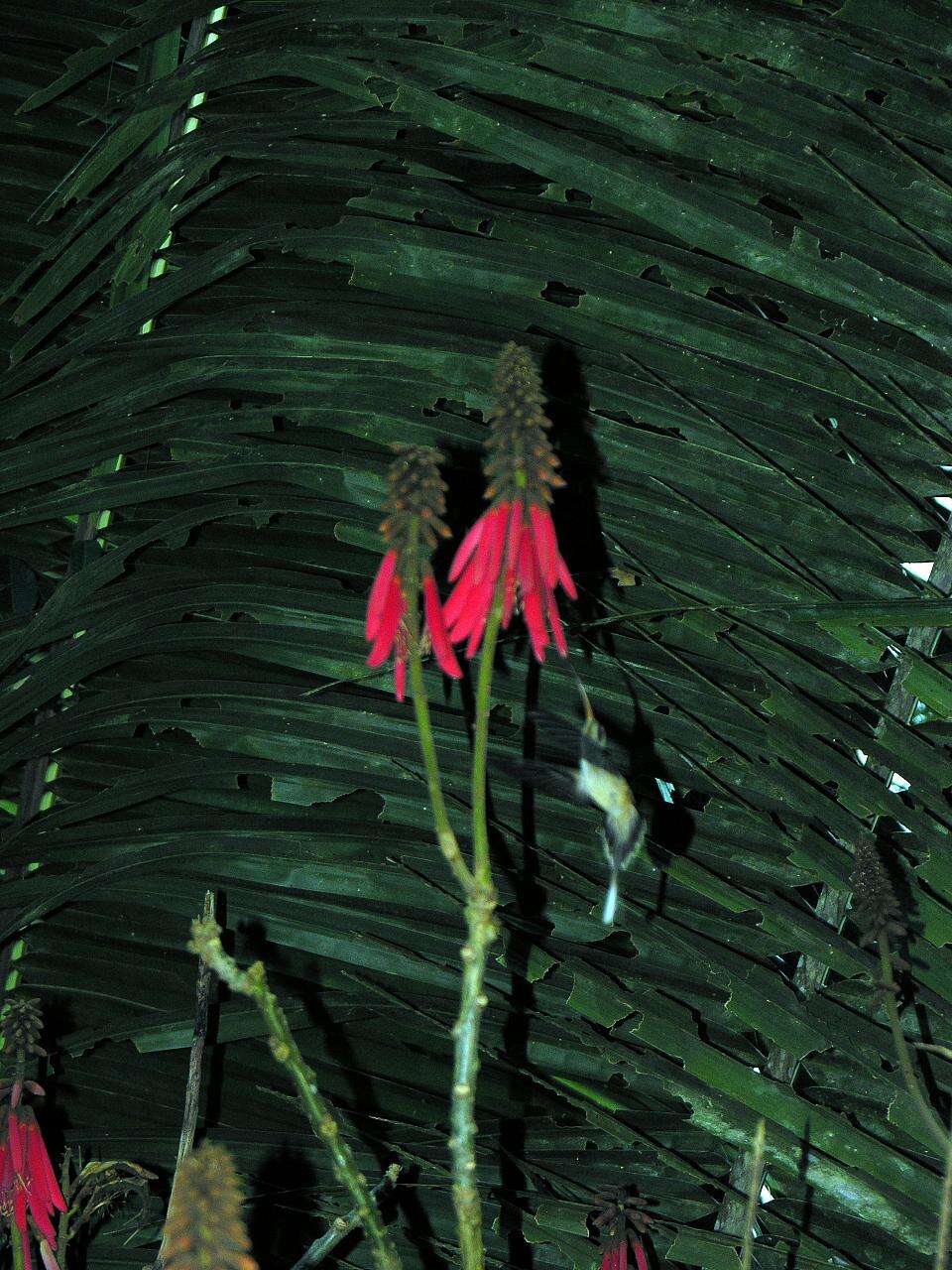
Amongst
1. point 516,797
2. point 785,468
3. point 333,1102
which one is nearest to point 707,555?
point 785,468

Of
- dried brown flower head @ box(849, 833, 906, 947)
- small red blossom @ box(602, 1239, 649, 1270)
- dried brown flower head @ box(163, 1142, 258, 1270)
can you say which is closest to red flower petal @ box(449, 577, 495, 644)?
dried brown flower head @ box(163, 1142, 258, 1270)

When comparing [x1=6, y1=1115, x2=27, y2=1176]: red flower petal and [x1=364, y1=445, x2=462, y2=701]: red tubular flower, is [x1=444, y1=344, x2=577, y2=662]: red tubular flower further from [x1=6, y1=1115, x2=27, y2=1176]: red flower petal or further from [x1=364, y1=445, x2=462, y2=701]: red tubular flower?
[x1=6, y1=1115, x2=27, y2=1176]: red flower petal

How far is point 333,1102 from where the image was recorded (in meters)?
1.25

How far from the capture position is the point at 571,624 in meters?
1.22

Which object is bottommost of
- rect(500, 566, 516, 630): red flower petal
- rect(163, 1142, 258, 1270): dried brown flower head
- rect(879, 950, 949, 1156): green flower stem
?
rect(163, 1142, 258, 1270): dried brown flower head

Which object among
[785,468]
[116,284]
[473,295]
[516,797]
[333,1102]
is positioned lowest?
[333,1102]

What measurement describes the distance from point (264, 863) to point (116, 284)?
68 centimetres

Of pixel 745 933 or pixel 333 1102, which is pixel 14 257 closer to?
pixel 333 1102

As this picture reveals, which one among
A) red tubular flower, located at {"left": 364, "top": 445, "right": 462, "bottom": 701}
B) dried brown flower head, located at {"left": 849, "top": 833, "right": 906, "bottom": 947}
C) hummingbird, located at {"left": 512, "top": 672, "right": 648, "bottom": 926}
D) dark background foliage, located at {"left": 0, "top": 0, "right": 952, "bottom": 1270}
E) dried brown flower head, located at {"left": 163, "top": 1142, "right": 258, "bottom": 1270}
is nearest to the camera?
dried brown flower head, located at {"left": 163, "top": 1142, "right": 258, "bottom": 1270}

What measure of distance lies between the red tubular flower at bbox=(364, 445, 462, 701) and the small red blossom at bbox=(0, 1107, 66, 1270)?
520 mm

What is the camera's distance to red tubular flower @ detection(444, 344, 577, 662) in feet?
1.87

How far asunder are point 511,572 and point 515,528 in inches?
0.7

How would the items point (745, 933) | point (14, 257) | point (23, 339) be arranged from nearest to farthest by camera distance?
point (745, 933)
point (23, 339)
point (14, 257)

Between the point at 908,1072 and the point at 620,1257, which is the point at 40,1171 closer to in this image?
the point at 620,1257
